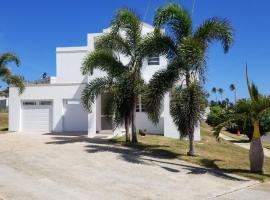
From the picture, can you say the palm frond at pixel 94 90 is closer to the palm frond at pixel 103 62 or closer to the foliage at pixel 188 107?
the palm frond at pixel 103 62

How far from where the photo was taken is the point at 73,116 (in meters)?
26.1

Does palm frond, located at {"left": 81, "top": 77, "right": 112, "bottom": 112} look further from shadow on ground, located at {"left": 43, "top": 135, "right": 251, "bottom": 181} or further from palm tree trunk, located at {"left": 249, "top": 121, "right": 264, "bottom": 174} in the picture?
palm tree trunk, located at {"left": 249, "top": 121, "right": 264, "bottom": 174}

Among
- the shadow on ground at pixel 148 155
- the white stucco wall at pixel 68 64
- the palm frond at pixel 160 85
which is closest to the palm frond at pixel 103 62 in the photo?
the palm frond at pixel 160 85

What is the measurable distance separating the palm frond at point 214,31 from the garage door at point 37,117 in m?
12.7

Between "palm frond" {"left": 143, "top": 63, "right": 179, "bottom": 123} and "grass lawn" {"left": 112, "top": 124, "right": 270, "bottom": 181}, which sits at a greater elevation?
"palm frond" {"left": 143, "top": 63, "right": 179, "bottom": 123}

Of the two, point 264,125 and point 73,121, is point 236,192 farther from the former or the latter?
point 264,125

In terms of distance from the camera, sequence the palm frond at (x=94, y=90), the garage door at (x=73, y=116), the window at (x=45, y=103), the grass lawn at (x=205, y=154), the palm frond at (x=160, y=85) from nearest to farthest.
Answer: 1. the grass lawn at (x=205, y=154)
2. the palm frond at (x=160, y=85)
3. the palm frond at (x=94, y=90)
4. the garage door at (x=73, y=116)
5. the window at (x=45, y=103)

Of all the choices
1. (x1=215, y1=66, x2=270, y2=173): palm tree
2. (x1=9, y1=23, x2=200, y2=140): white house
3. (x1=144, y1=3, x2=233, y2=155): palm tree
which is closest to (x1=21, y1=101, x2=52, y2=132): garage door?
(x1=9, y1=23, x2=200, y2=140): white house

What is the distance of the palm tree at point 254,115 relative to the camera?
47.0 feet

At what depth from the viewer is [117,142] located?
20.0 meters

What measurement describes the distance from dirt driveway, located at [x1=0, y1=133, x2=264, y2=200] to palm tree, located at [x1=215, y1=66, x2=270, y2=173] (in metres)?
1.57

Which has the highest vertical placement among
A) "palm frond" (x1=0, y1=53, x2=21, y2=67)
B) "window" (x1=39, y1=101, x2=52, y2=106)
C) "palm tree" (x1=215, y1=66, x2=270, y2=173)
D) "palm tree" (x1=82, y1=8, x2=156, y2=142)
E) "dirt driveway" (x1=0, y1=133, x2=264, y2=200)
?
"palm frond" (x1=0, y1=53, x2=21, y2=67)

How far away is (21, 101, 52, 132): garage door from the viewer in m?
26.0

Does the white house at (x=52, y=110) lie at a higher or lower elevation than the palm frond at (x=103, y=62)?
lower
